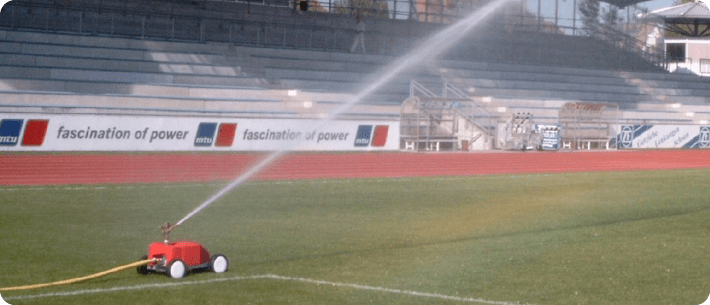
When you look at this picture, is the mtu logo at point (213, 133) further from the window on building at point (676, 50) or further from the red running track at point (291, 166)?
the window on building at point (676, 50)

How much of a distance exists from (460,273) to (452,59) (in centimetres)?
3609

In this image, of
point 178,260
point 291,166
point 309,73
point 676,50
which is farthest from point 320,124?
point 676,50

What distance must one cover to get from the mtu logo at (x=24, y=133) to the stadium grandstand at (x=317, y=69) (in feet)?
4.25

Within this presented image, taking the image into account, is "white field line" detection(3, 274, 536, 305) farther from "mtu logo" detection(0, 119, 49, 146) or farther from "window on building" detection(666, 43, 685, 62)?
"window on building" detection(666, 43, 685, 62)

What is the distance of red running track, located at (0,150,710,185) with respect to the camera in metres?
18.4

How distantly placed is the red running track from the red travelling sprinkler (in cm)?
1020

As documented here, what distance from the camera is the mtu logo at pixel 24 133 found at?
24.9 metres

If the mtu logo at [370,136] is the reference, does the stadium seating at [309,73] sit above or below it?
above

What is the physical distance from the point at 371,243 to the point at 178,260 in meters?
2.75

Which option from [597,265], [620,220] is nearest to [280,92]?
[620,220]

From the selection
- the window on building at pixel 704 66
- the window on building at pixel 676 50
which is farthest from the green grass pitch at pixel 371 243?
the window on building at pixel 676 50

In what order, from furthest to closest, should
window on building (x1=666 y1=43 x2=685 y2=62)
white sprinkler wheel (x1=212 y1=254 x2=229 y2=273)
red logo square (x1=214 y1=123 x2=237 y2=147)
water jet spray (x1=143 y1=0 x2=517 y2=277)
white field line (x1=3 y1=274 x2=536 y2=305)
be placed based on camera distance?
window on building (x1=666 y1=43 x2=685 y2=62) < red logo square (x1=214 y1=123 x2=237 y2=147) < white sprinkler wheel (x1=212 y1=254 x2=229 y2=273) < water jet spray (x1=143 y1=0 x2=517 y2=277) < white field line (x1=3 y1=274 x2=536 y2=305)

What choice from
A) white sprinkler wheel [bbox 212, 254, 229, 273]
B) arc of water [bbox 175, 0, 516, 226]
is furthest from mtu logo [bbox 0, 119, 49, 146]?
white sprinkler wheel [bbox 212, 254, 229, 273]

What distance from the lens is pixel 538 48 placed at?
47094 millimetres
